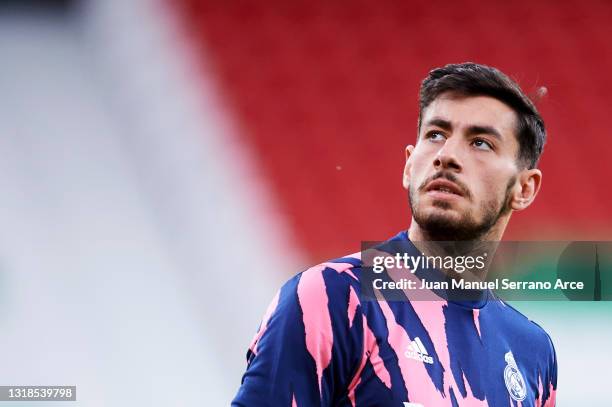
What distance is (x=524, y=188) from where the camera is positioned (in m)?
1.41

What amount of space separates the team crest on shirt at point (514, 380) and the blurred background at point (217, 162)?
33.6 inches

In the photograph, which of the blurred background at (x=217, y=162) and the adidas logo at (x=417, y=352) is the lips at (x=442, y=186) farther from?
the blurred background at (x=217, y=162)

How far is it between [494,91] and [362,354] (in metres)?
0.58

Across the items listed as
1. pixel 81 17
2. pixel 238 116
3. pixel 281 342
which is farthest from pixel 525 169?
pixel 81 17

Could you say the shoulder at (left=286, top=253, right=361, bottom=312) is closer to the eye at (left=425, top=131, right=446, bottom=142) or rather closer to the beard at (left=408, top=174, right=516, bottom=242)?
the beard at (left=408, top=174, right=516, bottom=242)

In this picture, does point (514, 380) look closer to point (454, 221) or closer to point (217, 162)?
point (454, 221)

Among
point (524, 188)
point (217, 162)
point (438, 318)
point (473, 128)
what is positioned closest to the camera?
point (438, 318)

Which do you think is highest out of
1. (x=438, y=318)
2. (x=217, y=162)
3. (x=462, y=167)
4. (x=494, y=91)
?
(x=217, y=162)

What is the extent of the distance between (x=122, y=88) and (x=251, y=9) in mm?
486

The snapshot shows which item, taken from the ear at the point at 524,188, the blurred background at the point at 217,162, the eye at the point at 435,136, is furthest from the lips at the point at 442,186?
the blurred background at the point at 217,162

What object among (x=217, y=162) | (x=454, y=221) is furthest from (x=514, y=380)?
(x=217, y=162)

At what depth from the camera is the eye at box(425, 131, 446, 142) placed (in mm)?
1308

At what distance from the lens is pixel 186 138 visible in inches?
91.2

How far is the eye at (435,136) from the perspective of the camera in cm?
131
